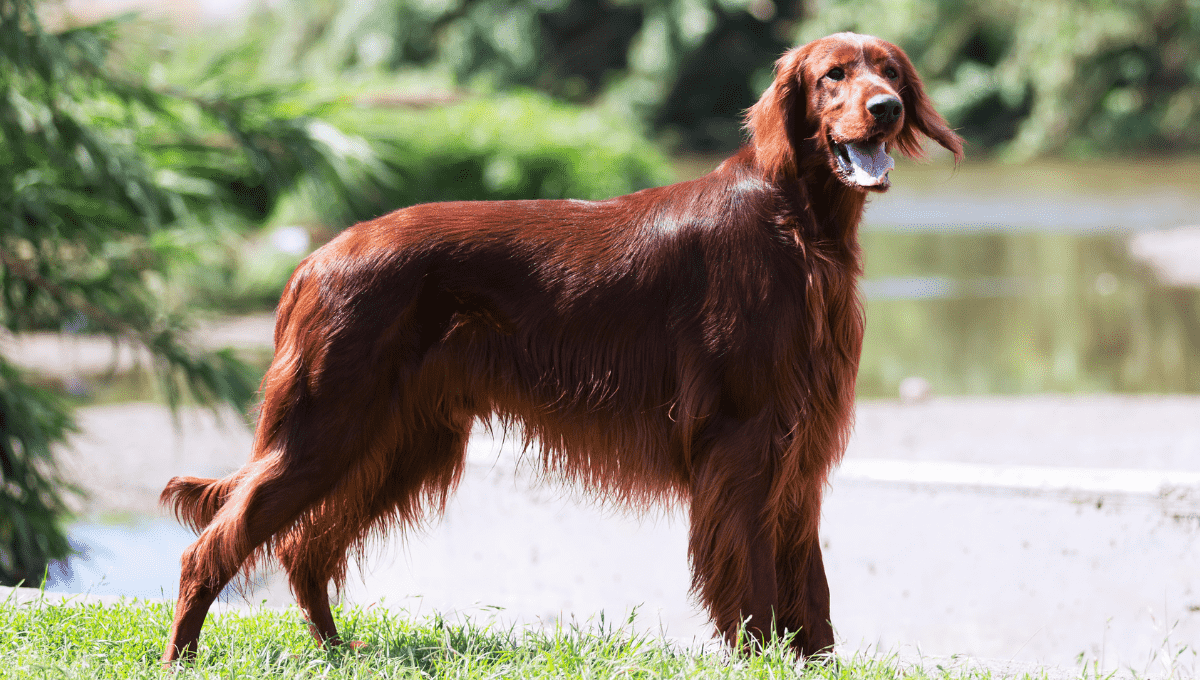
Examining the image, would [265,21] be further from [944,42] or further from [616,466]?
[616,466]

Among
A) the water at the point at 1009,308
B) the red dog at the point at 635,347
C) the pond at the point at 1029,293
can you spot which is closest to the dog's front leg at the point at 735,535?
the red dog at the point at 635,347

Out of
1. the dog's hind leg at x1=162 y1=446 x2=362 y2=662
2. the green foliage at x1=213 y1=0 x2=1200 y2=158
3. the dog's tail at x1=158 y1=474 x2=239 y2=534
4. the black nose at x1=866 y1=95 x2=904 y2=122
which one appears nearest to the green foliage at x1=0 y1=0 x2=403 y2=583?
the dog's tail at x1=158 y1=474 x2=239 y2=534

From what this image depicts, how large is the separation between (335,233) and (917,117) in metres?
7.39

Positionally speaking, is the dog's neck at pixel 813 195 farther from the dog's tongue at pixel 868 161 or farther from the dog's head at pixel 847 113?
the dog's tongue at pixel 868 161

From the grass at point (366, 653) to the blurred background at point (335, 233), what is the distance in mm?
574

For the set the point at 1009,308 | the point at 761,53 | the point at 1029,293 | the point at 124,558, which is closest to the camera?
the point at 124,558

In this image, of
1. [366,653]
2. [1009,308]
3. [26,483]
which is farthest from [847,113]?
[1009,308]

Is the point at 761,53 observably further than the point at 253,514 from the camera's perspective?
Yes

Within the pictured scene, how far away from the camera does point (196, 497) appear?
2.93 m

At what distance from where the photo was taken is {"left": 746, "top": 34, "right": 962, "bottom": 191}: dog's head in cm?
259

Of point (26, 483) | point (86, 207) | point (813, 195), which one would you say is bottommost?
point (26, 483)

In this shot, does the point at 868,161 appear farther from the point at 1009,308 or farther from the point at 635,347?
the point at 1009,308

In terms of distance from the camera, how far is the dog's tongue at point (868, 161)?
8.59 ft

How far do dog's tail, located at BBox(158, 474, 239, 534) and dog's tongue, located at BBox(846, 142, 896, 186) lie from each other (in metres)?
1.73
